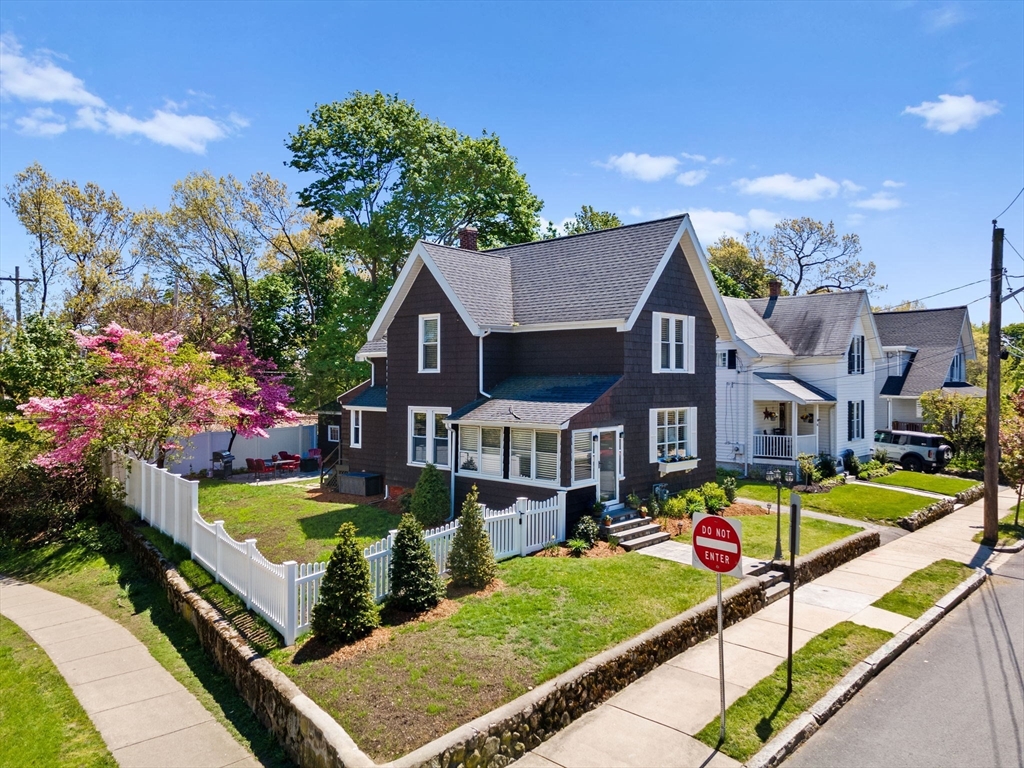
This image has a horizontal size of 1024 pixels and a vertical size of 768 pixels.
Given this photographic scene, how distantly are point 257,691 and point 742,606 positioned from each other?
8.36 meters

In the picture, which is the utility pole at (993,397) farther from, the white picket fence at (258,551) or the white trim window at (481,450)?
the white trim window at (481,450)

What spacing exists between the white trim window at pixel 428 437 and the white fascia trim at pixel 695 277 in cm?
634

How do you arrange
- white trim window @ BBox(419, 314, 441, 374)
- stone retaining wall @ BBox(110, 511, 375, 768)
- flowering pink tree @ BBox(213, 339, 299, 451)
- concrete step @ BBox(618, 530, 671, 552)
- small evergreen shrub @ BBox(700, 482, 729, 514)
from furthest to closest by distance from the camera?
flowering pink tree @ BBox(213, 339, 299, 451) < white trim window @ BBox(419, 314, 441, 374) < small evergreen shrub @ BBox(700, 482, 729, 514) < concrete step @ BBox(618, 530, 671, 552) < stone retaining wall @ BBox(110, 511, 375, 768)

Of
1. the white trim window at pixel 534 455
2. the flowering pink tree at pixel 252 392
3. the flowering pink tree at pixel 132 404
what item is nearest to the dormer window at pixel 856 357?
the white trim window at pixel 534 455

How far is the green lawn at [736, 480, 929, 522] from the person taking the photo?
20.3 metres

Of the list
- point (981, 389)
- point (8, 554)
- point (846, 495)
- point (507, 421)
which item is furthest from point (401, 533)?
point (981, 389)

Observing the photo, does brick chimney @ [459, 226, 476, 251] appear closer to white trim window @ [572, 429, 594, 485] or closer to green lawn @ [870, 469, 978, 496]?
white trim window @ [572, 429, 594, 485]

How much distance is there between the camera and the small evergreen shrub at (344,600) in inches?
365

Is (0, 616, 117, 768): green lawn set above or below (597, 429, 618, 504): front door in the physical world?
below

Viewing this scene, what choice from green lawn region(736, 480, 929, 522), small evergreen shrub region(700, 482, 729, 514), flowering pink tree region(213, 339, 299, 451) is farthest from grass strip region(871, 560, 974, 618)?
flowering pink tree region(213, 339, 299, 451)

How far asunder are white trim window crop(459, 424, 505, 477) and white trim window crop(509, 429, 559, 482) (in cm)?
47

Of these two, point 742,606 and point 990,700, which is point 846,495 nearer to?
point 742,606

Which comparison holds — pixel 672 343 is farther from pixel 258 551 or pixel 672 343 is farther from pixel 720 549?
pixel 258 551

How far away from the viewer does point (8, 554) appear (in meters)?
17.7
